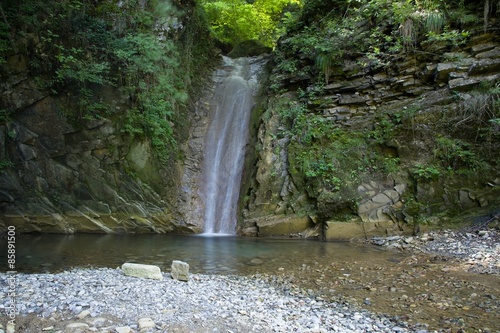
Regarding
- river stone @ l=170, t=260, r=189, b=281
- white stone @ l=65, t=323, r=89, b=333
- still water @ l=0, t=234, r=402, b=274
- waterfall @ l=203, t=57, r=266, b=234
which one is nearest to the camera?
white stone @ l=65, t=323, r=89, b=333

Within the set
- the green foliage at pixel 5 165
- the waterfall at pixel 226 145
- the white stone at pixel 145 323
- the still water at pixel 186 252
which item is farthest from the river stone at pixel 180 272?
the green foliage at pixel 5 165

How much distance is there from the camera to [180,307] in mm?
4164

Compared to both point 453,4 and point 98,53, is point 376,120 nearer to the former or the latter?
point 453,4

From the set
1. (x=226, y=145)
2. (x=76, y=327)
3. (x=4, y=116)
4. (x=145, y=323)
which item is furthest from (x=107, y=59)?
(x=145, y=323)

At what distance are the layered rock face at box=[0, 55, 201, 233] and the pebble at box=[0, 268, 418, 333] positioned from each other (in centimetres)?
531

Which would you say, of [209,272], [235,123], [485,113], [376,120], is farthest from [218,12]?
[209,272]

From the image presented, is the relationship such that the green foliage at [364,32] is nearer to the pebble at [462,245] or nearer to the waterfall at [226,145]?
the waterfall at [226,145]

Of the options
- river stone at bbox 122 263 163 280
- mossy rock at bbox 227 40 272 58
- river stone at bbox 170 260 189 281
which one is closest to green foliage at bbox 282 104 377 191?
river stone at bbox 170 260 189 281

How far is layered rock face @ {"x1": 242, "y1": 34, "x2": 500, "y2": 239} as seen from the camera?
915 cm

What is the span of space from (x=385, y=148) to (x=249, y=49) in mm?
10633

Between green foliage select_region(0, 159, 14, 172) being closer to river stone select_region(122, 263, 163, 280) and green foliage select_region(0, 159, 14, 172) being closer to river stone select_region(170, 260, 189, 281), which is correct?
river stone select_region(122, 263, 163, 280)

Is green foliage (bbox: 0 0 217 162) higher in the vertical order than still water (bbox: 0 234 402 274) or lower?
higher

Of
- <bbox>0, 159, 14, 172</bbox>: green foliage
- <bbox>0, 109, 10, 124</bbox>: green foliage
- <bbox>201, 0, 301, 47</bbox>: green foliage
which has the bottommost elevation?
<bbox>0, 159, 14, 172</bbox>: green foliage

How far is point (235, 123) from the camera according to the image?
13562 millimetres
